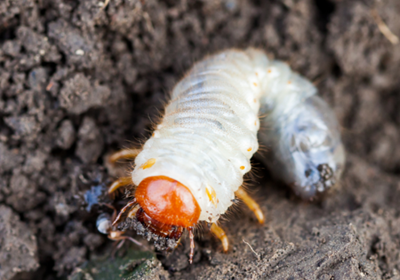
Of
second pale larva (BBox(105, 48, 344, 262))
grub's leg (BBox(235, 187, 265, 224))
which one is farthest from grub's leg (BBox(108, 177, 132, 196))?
grub's leg (BBox(235, 187, 265, 224))

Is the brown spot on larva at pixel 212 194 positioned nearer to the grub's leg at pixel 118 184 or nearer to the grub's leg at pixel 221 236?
the grub's leg at pixel 221 236

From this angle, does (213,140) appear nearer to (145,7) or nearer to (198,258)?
(198,258)

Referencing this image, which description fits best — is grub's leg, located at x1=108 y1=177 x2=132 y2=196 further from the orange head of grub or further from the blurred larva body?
the blurred larva body

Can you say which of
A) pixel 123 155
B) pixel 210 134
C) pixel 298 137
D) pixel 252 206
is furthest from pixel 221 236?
pixel 298 137

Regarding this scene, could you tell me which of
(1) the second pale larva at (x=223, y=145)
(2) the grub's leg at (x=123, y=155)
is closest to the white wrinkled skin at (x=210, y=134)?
(1) the second pale larva at (x=223, y=145)

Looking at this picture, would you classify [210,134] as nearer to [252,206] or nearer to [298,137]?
[252,206]
